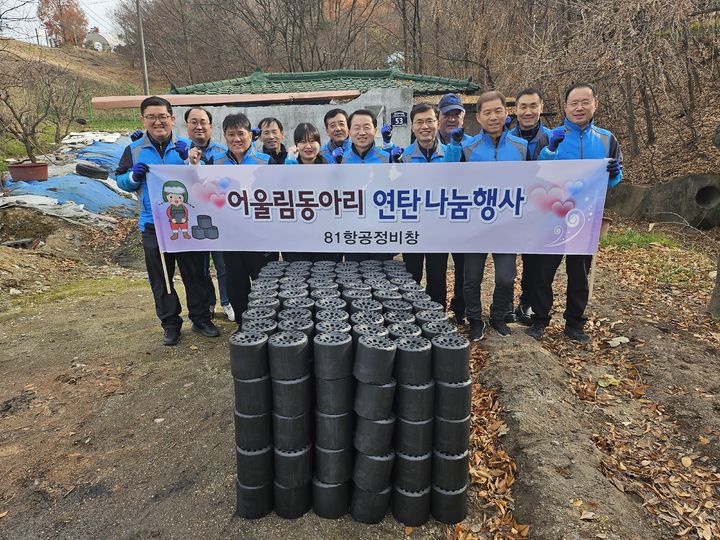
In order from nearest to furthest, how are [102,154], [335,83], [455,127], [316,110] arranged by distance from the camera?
[455,127] → [316,110] → [335,83] → [102,154]

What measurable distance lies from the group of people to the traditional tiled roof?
312 inches

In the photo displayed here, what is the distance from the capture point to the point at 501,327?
434cm

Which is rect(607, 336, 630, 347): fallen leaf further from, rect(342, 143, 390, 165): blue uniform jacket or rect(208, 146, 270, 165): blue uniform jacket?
rect(208, 146, 270, 165): blue uniform jacket

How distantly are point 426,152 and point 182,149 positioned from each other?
227 centimetres

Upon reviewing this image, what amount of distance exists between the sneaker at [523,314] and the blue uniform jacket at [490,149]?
1603mm

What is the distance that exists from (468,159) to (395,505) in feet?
9.16

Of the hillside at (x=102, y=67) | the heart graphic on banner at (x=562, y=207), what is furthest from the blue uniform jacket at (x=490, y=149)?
the hillside at (x=102, y=67)

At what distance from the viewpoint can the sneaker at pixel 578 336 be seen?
4328 millimetres

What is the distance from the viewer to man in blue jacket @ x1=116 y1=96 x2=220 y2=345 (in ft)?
13.5

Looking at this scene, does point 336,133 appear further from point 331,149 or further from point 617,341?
point 617,341

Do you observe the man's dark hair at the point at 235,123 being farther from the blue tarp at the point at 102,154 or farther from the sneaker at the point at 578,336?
the blue tarp at the point at 102,154

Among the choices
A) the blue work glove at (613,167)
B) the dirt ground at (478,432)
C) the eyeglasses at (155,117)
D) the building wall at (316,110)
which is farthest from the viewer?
the building wall at (316,110)

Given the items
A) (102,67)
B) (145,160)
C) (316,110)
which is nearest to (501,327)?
(145,160)

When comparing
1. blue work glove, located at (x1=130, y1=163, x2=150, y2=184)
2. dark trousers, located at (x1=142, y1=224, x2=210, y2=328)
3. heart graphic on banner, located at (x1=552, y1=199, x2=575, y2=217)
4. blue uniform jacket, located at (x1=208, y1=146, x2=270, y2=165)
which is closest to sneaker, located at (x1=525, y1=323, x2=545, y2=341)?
heart graphic on banner, located at (x1=552, y1=199, x2=575, y2=217)
